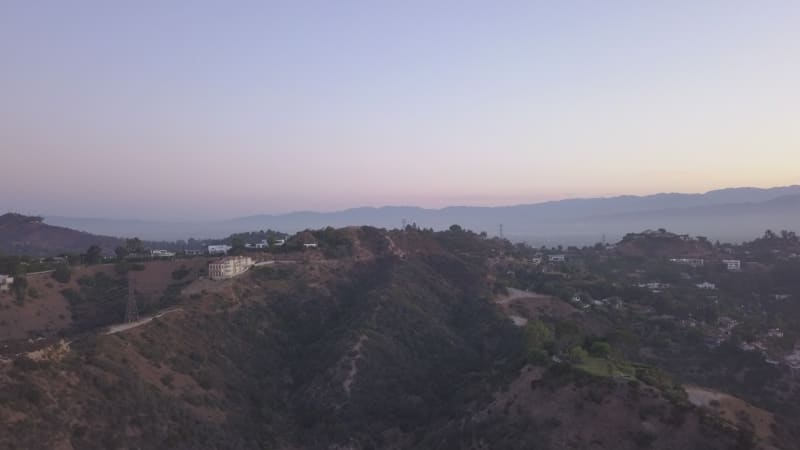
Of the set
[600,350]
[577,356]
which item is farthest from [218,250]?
[577,356]

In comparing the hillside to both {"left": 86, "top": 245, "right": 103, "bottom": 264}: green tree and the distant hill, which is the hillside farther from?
the distant hill

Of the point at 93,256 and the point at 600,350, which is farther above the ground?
the point at 93,256

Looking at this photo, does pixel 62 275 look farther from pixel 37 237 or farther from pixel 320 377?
pixel 37 237

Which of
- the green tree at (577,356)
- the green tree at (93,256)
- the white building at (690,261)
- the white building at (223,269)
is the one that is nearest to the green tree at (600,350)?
the green tree at (577,356)

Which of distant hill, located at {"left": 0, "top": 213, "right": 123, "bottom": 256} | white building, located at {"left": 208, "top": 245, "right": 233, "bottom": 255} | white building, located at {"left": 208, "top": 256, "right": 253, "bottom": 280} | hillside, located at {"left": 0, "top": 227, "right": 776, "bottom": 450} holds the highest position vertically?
distant hill, located at {"left": 0, "top": 213, "right": 123, "bottom": 256}

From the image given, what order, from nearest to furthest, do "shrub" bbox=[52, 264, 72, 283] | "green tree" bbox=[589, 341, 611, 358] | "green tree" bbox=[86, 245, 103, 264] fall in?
"green tree" bbox=[589, 341, 611, 358]
"shrub" bbox=[52, 264, 72, 283]
"green tree" bbox=[86, 245, 103, 264]

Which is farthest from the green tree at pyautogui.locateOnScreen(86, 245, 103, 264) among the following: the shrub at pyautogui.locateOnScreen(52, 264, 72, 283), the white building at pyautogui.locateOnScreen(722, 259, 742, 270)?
the white building at pyautogui.locateOnScreen(722, 259, 742, 270)

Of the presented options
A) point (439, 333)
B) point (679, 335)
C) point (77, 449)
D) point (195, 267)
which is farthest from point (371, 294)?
point (77, 449)
